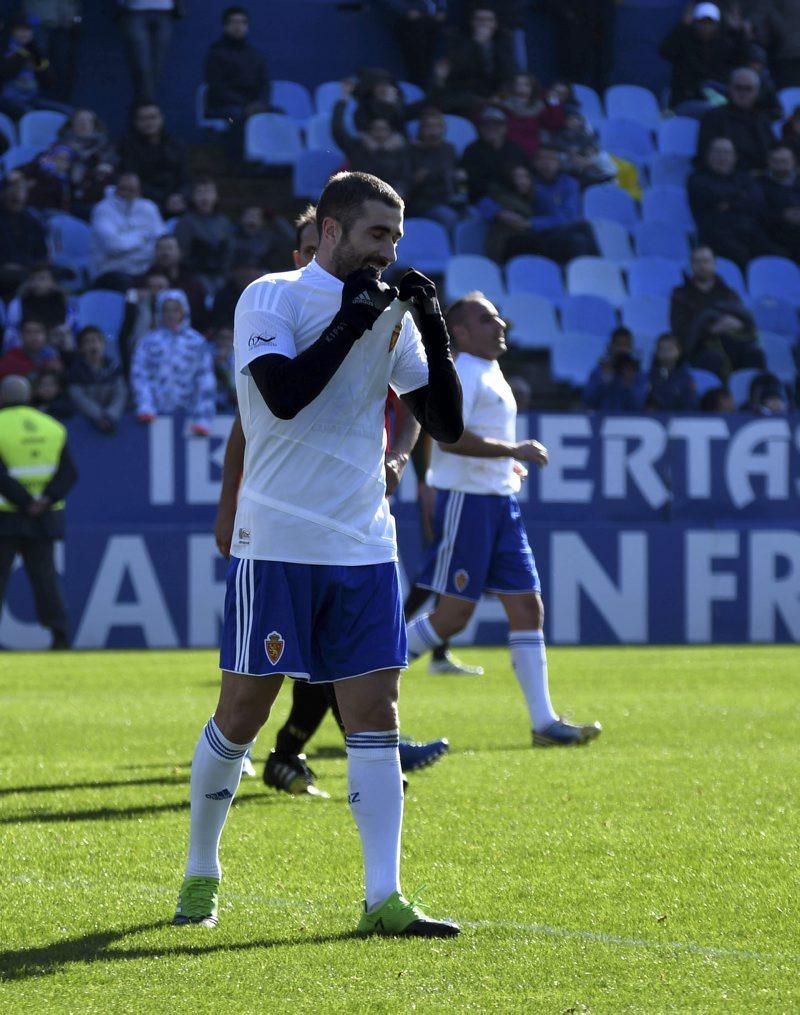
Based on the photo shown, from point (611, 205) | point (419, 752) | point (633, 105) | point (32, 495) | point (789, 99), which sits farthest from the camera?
point (789, 99)

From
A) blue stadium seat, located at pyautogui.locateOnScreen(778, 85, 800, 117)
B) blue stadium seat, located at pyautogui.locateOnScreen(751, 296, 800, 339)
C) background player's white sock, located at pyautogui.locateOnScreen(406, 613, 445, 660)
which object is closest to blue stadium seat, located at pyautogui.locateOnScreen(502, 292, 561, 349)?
blue stadium seat, located at pyautogui.locateOnScreen(751, 296, 800, 339)

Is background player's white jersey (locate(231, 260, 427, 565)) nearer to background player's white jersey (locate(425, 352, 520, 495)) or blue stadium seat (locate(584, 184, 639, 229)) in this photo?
background player's white jersey (locate(425, 352, 520, 495))

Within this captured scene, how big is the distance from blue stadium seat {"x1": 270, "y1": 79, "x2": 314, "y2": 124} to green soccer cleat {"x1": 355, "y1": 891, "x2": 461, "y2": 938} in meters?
16.7

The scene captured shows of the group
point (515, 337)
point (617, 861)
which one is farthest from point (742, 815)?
point (515, 337)

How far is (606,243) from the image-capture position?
1966 centimetres

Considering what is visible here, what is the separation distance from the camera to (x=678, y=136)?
68.7 feet

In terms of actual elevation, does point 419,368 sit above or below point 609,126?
below

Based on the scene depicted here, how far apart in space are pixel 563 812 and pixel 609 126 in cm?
1596

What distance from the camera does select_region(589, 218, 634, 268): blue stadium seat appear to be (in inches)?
770

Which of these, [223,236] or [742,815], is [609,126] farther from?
[742,815]

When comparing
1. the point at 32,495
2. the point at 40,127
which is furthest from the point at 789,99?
the point at 32,495

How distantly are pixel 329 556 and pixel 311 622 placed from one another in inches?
6.7

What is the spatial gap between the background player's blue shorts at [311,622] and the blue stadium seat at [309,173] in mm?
15590

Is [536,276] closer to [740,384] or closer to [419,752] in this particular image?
[740,384]
